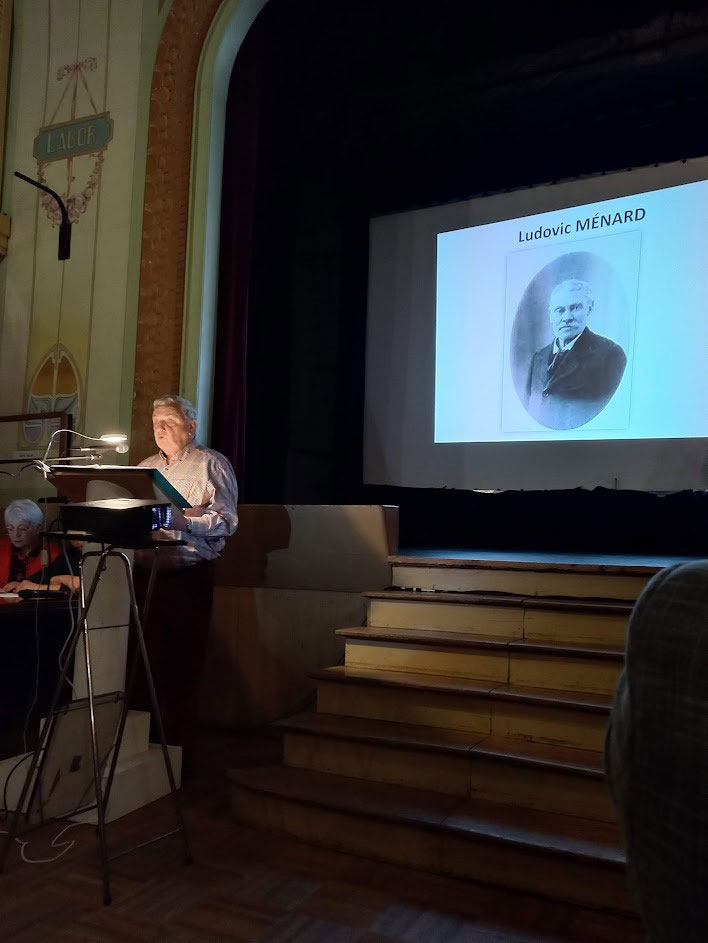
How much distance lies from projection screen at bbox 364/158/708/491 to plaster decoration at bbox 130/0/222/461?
1.44 m


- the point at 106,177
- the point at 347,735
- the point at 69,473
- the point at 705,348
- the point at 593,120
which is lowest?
the point at 347,735

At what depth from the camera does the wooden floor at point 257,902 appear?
1861 mm

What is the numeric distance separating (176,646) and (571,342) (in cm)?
277

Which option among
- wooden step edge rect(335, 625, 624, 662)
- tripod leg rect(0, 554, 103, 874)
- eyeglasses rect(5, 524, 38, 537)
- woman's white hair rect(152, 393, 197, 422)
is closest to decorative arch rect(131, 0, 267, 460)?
woman's white hair rect(152, 393, 197, 422)

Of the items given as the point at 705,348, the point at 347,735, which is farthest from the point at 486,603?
the point at 705,348

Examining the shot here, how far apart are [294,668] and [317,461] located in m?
1.75

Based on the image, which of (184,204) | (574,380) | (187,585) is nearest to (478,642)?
(187,585)

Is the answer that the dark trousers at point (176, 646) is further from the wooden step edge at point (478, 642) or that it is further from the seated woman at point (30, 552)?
the wooden step edge at point (478, 642)

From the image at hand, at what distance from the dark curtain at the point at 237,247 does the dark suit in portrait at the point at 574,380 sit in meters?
Result: 1.66

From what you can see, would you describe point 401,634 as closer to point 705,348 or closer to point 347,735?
point 347,735

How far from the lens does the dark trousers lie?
2.99 meters

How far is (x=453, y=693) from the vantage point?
2643 millimetres

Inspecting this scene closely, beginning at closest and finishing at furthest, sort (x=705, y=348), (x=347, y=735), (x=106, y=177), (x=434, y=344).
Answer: (x=347, y=735) → (x=705, y=348) → (x=106, y=177) → (x=434, y=344)

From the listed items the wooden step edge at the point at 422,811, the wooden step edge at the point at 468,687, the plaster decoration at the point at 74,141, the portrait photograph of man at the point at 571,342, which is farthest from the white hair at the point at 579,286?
the wooden step edge at the point at 422,811
